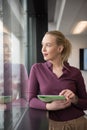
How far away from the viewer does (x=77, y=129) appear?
1.25m

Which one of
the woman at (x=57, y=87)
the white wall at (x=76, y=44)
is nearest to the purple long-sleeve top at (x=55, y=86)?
the woman at (x=57, y=87)

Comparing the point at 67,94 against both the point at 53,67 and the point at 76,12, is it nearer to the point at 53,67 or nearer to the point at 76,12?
the point at 53,67

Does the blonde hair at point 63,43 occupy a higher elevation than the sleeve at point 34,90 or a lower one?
higher

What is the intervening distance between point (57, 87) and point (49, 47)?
223 mm

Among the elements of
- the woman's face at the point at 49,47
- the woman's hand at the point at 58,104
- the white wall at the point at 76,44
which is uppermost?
the white wall at the point at 76,44

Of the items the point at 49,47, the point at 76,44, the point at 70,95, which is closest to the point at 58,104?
the point at 70,95

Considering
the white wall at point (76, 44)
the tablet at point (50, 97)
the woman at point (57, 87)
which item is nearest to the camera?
the tablet at point (50, 97)

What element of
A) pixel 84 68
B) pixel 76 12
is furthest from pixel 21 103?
pixel 84 68

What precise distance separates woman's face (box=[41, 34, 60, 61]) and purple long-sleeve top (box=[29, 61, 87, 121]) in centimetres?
8

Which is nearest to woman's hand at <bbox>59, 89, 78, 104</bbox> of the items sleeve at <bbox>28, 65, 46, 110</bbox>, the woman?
the woman

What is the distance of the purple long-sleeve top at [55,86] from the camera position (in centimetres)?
124

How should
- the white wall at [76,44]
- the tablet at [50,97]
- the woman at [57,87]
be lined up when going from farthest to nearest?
the white wall at [76,44] < the woman at [57,87] < the tablet at [50,97]

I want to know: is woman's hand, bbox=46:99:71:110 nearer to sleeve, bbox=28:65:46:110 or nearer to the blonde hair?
sleeve, bbox=28:65:46:110

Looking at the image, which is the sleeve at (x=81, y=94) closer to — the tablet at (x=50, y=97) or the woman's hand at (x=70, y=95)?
the woman's hand at (x=70, y=95)
